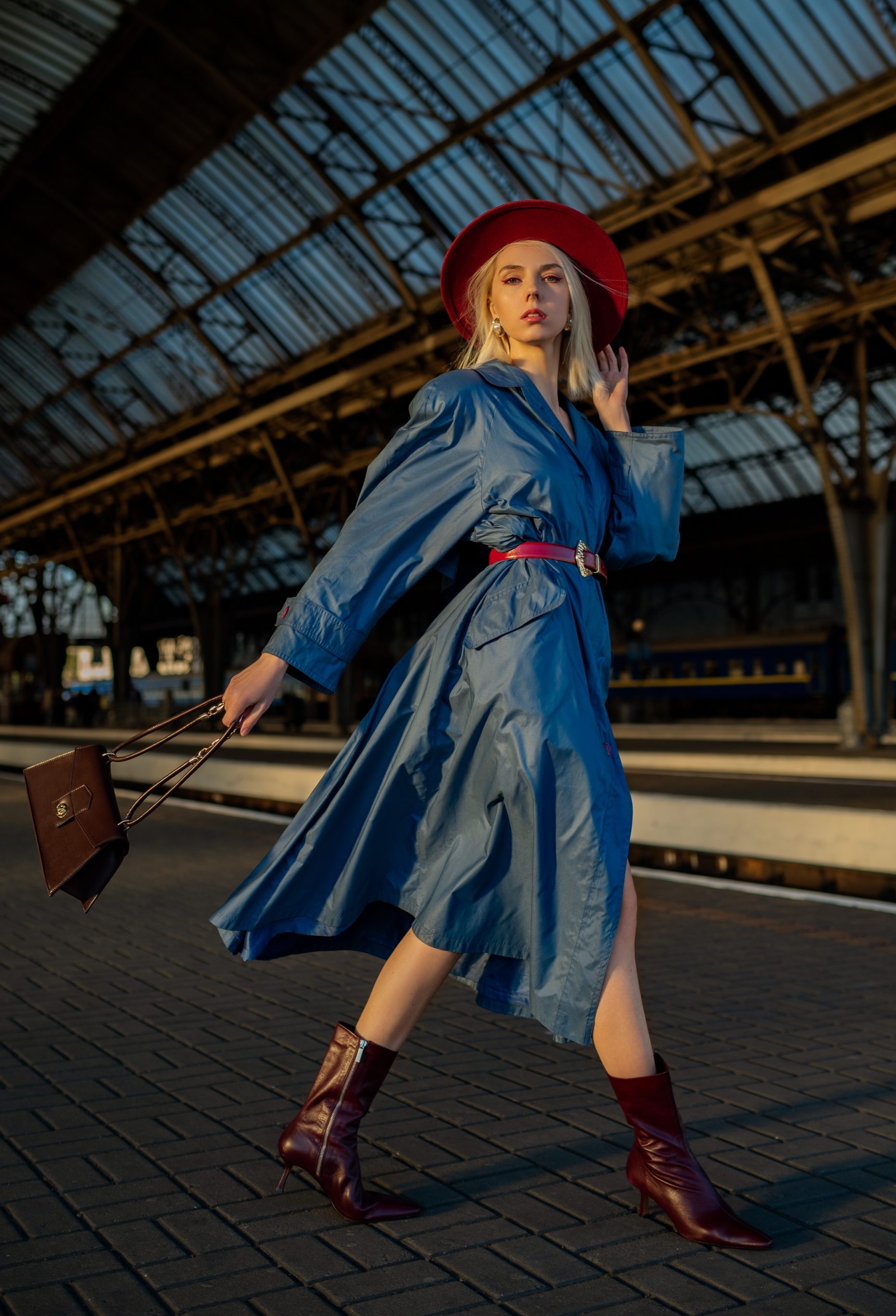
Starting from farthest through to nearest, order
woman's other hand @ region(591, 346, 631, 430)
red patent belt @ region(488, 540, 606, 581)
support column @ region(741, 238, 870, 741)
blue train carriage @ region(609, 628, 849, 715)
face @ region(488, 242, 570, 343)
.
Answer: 1. blue train carriage @ region(609, 628, 849, 715)
2. support column @ region(741, 238, 870, 741)
3. woman's other hand @ region(591, 346, 631, 430)
4. face @ region(488, 242, 570, 343)
5. red patent belt @ region(488, 540, 606, 581)

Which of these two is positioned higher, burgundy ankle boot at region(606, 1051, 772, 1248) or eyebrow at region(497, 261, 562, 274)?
eyebrow at region(497, 261, 562, 274)

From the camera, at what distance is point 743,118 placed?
17938 mm

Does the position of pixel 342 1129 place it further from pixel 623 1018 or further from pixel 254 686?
Answer: pixel 254 686

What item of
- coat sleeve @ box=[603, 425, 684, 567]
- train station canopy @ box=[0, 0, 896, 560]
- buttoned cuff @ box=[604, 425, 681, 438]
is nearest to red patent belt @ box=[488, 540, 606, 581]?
coat sleeve @ box=[603, 425, 684, 567]

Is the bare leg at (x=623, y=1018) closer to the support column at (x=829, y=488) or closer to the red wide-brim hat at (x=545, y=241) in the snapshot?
the red wide-brim hat at (x=545, y=241)

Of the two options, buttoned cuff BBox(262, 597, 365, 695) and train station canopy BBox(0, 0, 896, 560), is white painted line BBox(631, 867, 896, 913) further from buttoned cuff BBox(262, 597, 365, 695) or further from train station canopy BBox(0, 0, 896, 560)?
train station canopy BBox(0, 0, 896, 560)

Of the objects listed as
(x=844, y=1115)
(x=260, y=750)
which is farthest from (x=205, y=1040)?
(x=260, y=750)

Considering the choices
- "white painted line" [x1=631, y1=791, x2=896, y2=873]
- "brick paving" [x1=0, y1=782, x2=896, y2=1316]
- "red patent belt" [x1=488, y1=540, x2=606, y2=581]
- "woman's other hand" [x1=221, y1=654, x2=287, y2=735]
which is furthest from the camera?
"white painted line" [x1=631, y1=791, x2=896, y2=873]

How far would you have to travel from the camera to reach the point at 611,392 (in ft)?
10.1

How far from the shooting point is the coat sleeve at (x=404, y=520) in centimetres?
270

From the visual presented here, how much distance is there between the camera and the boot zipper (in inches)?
105

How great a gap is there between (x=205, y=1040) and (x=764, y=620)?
45673 mm

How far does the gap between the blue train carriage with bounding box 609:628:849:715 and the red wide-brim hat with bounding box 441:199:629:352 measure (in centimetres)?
3163

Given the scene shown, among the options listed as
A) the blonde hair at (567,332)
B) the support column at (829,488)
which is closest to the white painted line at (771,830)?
the blonde hair at (567,332)
